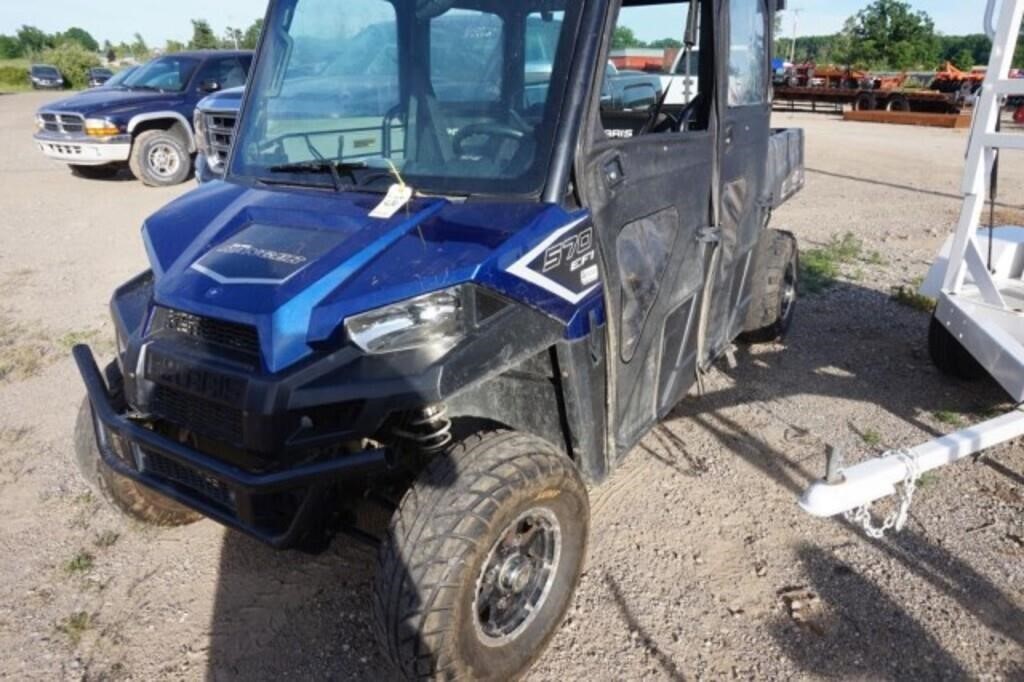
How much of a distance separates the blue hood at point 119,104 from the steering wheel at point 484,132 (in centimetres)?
1089

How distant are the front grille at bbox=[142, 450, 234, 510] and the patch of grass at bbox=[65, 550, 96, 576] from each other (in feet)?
3.42

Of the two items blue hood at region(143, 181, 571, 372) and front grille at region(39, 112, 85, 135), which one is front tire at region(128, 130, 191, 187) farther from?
blue hood at region(143, 181, 571, 372)

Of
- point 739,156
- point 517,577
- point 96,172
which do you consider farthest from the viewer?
point 96,172

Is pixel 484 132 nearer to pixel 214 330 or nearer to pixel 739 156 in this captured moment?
pixel 214 330

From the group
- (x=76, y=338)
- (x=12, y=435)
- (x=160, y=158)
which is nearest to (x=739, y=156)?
(x=12, y=435)

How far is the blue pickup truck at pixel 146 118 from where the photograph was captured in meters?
11.8

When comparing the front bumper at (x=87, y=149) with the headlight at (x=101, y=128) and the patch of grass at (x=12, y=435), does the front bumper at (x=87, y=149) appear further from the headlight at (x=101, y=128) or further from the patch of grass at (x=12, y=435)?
the patch of grass at (x=12, y=435)

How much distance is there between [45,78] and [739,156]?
172 ft

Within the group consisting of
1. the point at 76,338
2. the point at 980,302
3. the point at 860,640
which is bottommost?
the point at 860,640

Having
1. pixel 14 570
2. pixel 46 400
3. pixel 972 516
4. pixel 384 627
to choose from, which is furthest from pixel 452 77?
pixel 46 400

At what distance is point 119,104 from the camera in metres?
11.8

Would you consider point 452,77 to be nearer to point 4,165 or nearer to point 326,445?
point 326,445

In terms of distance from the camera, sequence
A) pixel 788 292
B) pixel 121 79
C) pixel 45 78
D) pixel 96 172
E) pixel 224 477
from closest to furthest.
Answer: pixel 224 477 → pixel 788 292 → pixel 121 79 → pixel 96 172 → pixel 45 78

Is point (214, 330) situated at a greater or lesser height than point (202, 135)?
lesser
